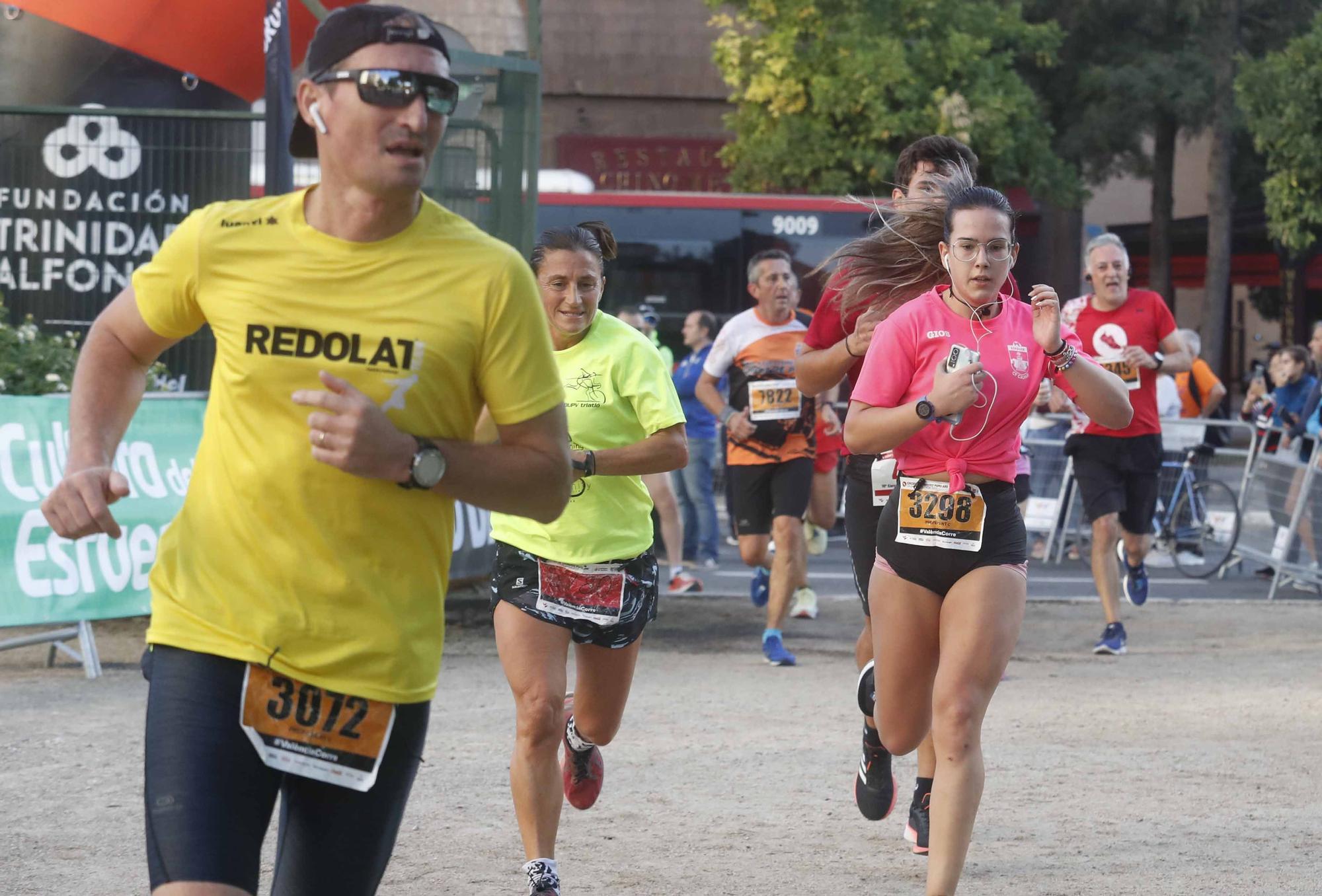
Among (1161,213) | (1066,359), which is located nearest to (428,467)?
(1066,359)

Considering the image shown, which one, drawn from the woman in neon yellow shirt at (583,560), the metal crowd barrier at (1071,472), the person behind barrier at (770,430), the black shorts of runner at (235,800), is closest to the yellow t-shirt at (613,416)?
the woman in neon yellow shirt at (583,560)

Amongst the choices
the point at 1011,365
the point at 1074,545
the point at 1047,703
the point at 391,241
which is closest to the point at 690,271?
the point at 1074,545

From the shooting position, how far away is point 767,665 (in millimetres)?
9359

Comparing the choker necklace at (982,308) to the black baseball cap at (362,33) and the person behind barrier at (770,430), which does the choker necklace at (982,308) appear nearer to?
the black baseball cap at (362,33)

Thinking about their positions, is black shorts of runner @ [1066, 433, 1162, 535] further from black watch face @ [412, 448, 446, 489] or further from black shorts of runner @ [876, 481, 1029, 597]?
black watch face @ [412, 448, 446, 489]

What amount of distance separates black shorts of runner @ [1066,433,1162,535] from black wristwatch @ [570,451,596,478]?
5323mm

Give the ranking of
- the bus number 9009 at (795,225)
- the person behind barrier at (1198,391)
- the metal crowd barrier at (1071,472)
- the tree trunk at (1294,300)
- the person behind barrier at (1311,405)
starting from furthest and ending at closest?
the tree trunk at (1294,300), the bus number 9009 at (795,225), the person behind barrier at (1198,391), the metal crowd barrier at (1071,472), the person behind barrier at (1311,405)

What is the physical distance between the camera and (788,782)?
661 cm

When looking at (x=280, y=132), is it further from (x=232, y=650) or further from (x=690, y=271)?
(x=690, y=271)

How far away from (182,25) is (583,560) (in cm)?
805

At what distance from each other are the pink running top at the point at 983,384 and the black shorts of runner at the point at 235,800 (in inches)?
83.4

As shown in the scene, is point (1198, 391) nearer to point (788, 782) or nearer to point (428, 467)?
point (788, 782)

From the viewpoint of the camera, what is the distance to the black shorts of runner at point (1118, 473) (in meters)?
9.83

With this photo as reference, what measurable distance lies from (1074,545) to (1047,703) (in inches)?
269
